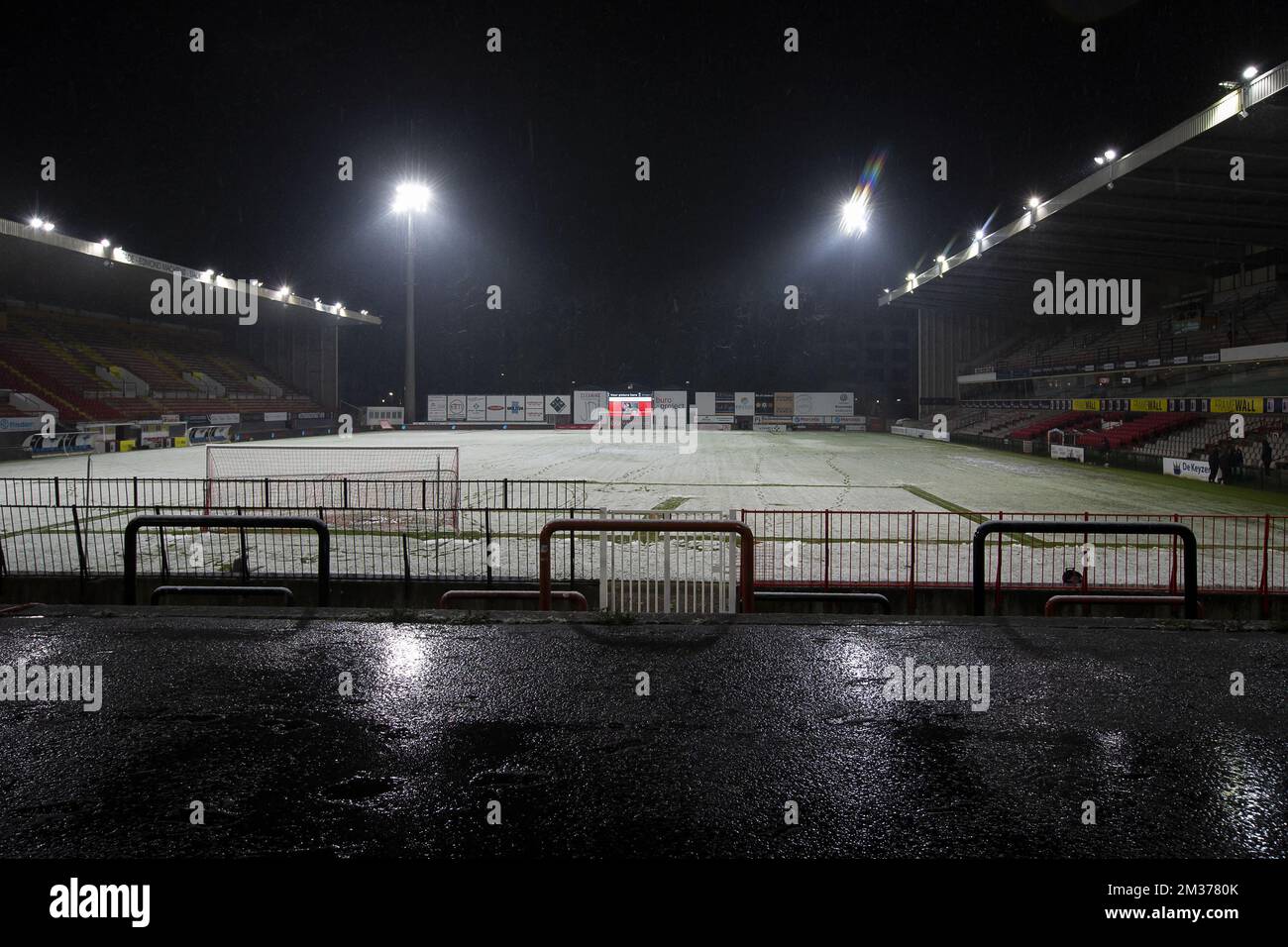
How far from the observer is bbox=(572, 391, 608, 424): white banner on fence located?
65.4 m

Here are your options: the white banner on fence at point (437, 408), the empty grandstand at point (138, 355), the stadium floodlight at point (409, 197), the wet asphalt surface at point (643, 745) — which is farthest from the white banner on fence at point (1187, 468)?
the white banner on fence at point (437, 408)

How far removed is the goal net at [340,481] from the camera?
1474 centimetres

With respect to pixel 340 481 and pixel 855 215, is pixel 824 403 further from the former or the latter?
pixel 340 481

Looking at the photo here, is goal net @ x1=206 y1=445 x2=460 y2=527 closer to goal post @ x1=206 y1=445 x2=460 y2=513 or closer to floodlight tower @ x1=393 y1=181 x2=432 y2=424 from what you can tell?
goal post @ x1=206 y1=445 x2=460 y2=513

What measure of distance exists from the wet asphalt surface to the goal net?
7.08 metres

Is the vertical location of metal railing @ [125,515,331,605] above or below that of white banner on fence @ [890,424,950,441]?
below

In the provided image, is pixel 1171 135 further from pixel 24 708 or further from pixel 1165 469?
pixel 24 708

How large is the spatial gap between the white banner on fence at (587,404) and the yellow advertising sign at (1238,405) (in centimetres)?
4439

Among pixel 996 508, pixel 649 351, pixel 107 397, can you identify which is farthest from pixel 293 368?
pixel 996 508

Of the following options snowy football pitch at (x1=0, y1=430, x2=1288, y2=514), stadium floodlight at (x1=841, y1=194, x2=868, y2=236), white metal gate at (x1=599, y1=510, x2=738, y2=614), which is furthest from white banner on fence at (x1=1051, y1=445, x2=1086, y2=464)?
white metal gate at (x1=599, y1=510, x2=738, y2=614)

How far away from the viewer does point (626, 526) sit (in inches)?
261

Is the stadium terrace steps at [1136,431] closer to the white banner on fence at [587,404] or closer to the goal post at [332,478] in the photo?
the goal post at [332,478]

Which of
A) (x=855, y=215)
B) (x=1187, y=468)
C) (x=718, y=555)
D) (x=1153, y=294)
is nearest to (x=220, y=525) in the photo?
(x=718, y=555)
